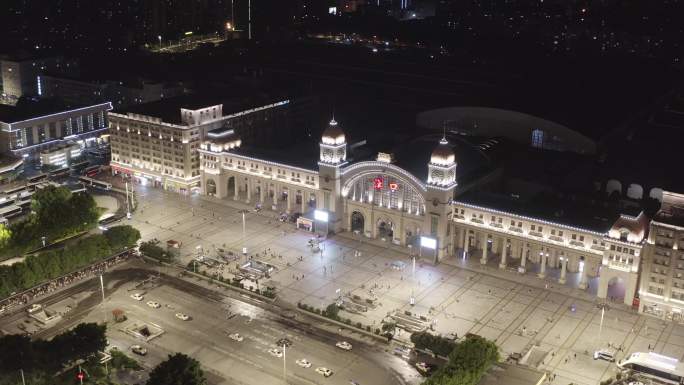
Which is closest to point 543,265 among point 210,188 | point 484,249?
point 484,249

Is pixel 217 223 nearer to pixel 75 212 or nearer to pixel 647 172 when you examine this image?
pixel 75 212

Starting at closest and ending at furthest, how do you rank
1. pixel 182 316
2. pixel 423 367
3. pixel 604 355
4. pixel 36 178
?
pixel 423 367, pixel 604 355, pixel 182 316, pixel 36 178

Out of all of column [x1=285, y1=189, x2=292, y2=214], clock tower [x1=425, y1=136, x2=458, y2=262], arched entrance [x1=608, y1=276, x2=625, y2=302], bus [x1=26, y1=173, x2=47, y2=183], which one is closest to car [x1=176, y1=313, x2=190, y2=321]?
column [x1=285, y1=189, x2=292, y2=214]

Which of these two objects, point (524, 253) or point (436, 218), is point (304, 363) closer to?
point (436, 218)

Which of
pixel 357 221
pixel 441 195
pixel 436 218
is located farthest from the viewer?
pixel 357 221

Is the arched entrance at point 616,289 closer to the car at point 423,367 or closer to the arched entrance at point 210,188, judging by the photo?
the car at point 423,367

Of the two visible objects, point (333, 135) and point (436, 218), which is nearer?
point (436, 218)

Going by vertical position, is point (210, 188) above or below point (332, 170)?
below

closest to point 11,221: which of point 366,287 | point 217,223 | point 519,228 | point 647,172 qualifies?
point 217,223

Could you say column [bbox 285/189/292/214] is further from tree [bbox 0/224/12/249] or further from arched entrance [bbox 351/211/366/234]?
tree [bbox 0/224/12/249]
